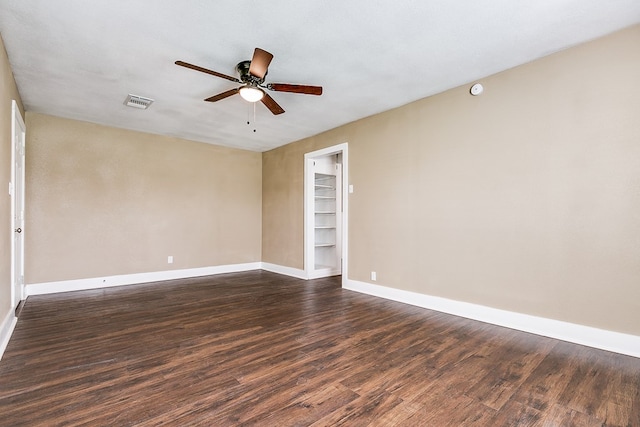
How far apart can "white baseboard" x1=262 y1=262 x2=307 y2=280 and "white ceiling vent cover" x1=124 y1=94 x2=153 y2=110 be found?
11.7 feet

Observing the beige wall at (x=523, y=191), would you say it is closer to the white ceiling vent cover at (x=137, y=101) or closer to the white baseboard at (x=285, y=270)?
the white baseboard at (x=285, y=270)

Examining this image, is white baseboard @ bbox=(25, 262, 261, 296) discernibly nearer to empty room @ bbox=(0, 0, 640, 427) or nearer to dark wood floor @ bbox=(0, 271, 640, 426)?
empty room @ bbox=(0, 0, 640, 427)

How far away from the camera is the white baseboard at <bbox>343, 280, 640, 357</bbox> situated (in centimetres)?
254

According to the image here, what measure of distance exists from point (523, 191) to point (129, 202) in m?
5.58

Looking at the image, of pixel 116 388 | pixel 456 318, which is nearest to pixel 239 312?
pixel 116 388

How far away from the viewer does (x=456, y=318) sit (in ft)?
11.2

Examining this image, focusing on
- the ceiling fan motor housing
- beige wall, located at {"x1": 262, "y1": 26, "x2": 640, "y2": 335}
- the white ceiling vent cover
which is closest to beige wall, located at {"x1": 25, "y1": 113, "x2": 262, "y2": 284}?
the white ceiling vent cover

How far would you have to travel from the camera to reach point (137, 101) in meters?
3.95

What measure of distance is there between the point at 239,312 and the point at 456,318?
7.97 ft

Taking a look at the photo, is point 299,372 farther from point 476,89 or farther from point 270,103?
point 476,89

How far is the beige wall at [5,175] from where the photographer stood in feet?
8.98

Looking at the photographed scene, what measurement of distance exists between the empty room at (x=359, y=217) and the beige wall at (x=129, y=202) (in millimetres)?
38

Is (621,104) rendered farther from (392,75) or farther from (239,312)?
Answer: (239,312)

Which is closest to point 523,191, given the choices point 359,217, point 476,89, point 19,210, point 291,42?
point 476,89
